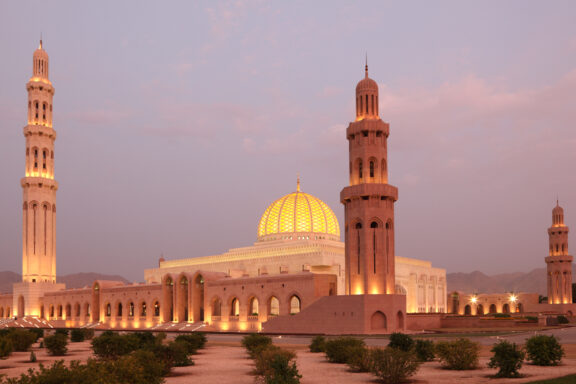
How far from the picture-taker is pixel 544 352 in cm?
1524

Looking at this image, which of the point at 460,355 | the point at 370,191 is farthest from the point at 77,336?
the point at 460,355

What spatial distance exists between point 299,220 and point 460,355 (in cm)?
4053

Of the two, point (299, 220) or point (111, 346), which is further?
point (299, 220)

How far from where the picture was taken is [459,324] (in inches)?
1539

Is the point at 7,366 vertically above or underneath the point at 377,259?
underneath

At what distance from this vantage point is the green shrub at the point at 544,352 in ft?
50.0

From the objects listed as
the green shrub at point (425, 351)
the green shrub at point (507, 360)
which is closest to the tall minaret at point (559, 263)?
the green shrub at point (425, 351)

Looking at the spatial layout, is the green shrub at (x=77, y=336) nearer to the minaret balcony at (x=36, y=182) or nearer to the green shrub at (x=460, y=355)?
the green shrub at (x=460, y=355)

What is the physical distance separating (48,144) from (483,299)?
161ft

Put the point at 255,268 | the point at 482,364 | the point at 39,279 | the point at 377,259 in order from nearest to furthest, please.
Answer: the point at 482,364, the point at 377,259, the point at 255,268, the point at 39,279

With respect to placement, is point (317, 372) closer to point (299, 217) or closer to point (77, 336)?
point (77, 336)

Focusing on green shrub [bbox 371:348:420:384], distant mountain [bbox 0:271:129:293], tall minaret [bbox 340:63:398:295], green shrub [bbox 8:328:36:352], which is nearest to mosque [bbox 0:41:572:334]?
tall minaret [bbox 340:63:398:295]

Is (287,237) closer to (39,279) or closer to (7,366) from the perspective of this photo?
(39,279)

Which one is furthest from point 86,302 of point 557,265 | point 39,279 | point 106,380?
point 106,380
